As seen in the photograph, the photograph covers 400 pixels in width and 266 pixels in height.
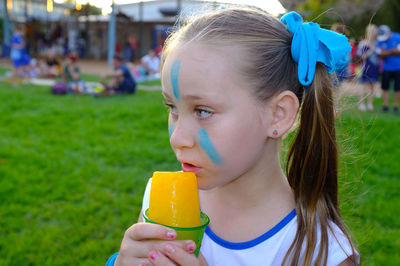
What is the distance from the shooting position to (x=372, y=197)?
4145mm

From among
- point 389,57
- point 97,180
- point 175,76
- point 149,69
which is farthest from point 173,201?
point 149,69

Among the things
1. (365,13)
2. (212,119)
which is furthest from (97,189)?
(365,13)

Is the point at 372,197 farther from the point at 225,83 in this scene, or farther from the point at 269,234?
the point at 225,83

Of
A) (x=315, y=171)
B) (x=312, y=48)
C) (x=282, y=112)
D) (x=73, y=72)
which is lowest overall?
(x=73, y=72)

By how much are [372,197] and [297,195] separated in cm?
283

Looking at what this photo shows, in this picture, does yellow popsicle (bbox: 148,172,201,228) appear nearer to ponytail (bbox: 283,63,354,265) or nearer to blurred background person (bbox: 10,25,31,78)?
ponytail (bbox: 283,63,354,265)

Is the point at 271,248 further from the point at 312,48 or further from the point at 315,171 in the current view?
the point at 312,48

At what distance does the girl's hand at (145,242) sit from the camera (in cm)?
126

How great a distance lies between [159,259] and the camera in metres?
1.27

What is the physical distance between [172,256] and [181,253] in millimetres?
32

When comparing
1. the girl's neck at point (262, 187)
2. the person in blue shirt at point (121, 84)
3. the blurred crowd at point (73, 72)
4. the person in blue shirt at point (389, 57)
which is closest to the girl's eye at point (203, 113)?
the girl's neck at point (262, 187)

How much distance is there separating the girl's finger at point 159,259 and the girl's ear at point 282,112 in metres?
0.69

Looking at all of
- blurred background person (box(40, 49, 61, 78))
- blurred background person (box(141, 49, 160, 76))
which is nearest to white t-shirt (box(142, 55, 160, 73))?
blurred background person (box(141, 49, 160, 76))

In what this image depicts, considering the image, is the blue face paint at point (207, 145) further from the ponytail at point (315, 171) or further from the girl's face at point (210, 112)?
the ponytail at point (315, 171)
